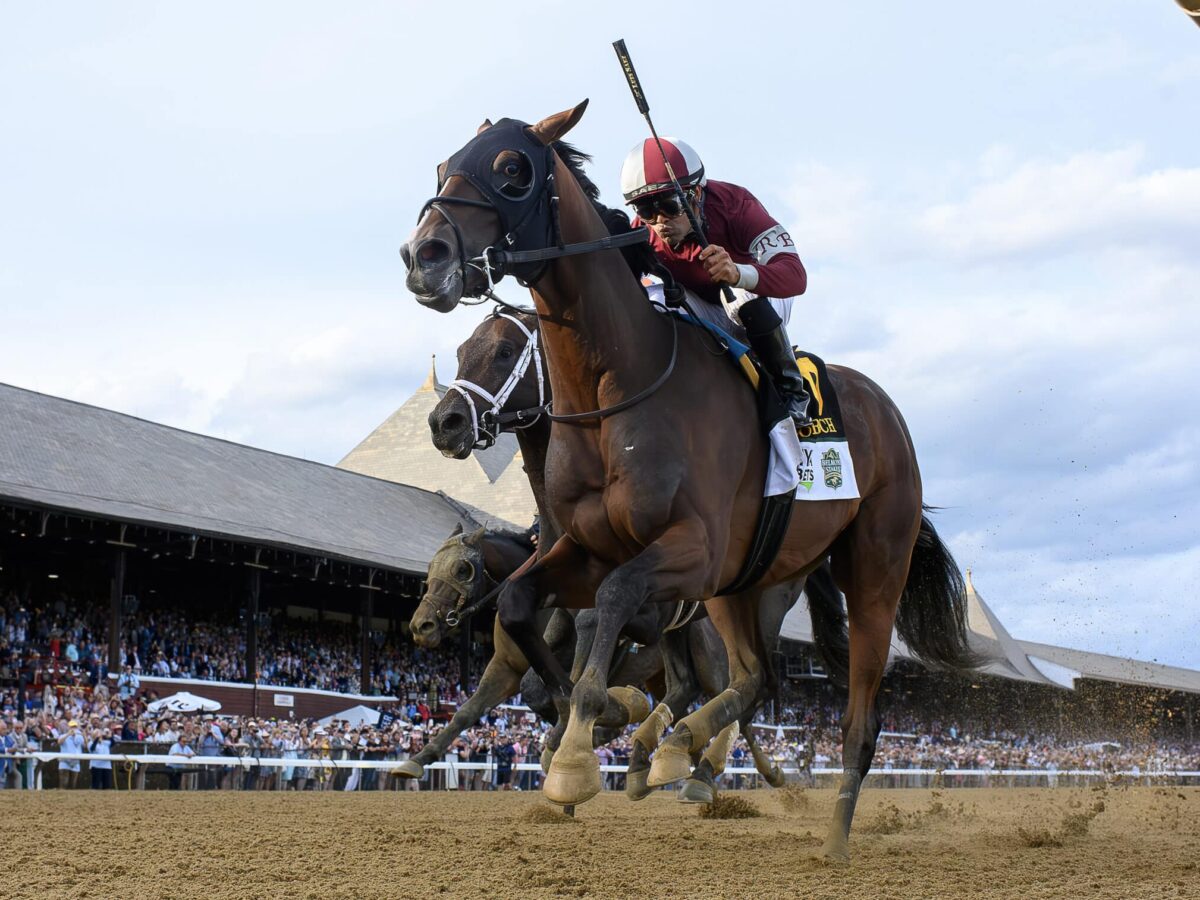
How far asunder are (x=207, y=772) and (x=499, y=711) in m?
9.26

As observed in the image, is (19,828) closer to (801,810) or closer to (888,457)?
(888,457)

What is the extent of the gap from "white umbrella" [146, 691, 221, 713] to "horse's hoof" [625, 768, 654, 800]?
13.8m

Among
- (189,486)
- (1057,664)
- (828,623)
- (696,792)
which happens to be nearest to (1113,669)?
(1057,664)

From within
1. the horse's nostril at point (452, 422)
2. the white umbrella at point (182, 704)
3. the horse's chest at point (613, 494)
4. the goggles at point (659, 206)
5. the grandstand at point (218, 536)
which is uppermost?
the grandstand at point (218, 536)

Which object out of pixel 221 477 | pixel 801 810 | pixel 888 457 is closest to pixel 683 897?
pixel 888 457

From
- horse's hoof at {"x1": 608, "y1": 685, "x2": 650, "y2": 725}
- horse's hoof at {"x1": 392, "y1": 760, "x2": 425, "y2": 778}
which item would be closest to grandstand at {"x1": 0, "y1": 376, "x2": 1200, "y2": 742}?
horse's hoof at {"x1": 392, "y1": 760, "x2": 425, "y2": 778}

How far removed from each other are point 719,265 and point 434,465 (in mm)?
42220

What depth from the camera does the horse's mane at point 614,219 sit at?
580cm

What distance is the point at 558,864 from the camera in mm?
5273

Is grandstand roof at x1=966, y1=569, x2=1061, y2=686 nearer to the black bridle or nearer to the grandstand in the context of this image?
the grandstand

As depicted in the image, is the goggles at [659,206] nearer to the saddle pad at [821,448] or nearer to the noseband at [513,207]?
the noseband at [513,207]

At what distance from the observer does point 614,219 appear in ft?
19.1

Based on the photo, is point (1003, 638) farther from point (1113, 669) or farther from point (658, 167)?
point (658, 167)

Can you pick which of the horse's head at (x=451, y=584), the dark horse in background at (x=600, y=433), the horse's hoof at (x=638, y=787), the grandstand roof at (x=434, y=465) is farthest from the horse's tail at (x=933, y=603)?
the grandstand roof at (x=434, y=465)
